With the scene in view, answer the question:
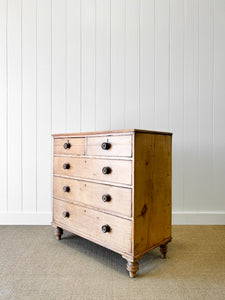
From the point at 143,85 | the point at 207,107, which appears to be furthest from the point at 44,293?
the point at 207,107

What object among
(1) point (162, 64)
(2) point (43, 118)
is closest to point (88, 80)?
(2) point (43, 118)

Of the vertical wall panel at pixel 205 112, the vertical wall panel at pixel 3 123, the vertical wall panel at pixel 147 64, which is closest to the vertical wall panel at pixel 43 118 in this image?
the vertical wall panel at pixel 3 123

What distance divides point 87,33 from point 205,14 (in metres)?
1.25

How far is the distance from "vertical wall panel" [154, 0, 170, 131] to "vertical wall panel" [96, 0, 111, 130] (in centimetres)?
51

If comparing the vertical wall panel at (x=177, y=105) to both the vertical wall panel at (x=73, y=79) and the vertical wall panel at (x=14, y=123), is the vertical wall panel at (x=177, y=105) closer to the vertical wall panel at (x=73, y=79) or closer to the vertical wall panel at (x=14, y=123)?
the vertical wall panel at (x=73, y=79)

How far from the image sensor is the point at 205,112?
216 centimetres

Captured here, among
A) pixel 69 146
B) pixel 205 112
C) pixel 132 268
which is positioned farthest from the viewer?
pixel 205 112

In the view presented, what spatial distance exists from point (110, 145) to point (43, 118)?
3.79ft

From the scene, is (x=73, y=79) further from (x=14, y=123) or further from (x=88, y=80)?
(x=14, y=123)

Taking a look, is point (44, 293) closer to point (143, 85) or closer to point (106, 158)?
point (106, 158)

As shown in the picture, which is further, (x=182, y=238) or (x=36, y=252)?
(x=182, y=238)

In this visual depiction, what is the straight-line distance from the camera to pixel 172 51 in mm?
2156

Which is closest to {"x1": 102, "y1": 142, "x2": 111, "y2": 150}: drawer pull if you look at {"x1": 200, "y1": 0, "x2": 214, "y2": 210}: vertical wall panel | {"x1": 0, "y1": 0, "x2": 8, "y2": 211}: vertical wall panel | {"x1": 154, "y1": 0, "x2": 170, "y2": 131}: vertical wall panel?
{"x1": 154, "y1": 0, "x2": 170, "y2": 131}: vertical wall panel

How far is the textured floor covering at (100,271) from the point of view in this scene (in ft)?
3.74
